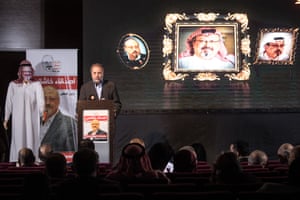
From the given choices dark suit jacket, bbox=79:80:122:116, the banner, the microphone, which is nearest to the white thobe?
the microphone

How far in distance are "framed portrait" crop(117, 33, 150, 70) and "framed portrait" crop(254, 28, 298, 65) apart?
87.7 inches

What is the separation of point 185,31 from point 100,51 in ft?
5.70

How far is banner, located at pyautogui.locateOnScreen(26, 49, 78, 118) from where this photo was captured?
1042 centimetres

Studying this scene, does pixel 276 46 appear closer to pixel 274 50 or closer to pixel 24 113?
pixel 274 50

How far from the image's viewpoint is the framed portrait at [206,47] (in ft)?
35.9

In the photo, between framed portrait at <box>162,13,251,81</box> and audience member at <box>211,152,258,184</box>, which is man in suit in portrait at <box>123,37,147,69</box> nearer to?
framed portrait at <box>162,13,251,81</box>

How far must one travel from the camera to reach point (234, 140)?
10.8 metres

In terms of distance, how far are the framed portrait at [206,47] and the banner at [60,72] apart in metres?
1.83

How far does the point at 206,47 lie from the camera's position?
11.0 meters

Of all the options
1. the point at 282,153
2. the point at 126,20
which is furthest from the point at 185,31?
the point at 282,153

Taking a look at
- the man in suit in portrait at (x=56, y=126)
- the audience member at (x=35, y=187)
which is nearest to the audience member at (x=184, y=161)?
the audience member at (x=35, y=187)

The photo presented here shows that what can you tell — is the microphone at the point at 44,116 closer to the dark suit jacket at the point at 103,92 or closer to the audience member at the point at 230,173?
the dark suit jacket at the point at 103,92

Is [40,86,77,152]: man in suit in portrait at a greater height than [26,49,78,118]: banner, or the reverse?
[26,49,78,118]: banner

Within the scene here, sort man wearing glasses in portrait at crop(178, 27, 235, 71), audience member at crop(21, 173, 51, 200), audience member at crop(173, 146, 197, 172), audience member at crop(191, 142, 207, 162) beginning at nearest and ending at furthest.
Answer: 1. audience member at crop(21, 173, 51, 200)
2. audience member at crop(173, 146, 197, 172)
3. audience member at crop(191, 142, 207, 162)
4. man wearing glasses in portrait at crop(178, 27, 235, 71)
